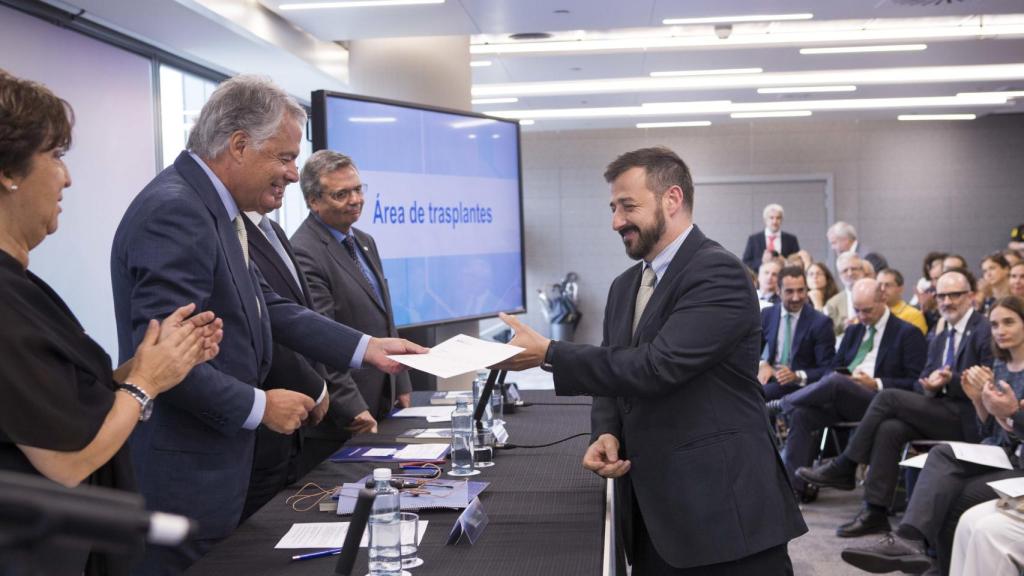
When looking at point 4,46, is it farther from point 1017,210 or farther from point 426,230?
point 1017,210

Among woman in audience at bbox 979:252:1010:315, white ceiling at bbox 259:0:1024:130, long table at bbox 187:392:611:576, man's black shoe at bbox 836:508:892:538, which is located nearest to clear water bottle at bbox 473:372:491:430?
long table at bbox 187:392:611:576

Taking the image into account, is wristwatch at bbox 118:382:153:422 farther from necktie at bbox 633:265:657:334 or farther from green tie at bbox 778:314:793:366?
green tie at bbox 778:314:793:366

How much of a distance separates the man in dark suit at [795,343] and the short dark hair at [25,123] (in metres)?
5.15

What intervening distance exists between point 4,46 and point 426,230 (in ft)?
8.22

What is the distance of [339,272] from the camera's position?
3619 millimetres

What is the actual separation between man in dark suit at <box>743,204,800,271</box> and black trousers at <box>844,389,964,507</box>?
214 inches

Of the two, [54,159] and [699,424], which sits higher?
[54,159]

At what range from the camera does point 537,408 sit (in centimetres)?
390

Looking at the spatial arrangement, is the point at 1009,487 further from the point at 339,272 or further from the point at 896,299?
Answer: the point at 896,299

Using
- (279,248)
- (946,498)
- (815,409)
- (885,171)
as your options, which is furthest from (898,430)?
(885,171)

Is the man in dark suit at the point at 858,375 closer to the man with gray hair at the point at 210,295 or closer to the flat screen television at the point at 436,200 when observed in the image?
the flat screen television at the point at 436,200

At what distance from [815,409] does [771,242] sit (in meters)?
5.23

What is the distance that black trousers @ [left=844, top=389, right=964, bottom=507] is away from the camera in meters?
5.15

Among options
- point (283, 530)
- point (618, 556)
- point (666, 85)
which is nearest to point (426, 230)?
point (618, 556)
